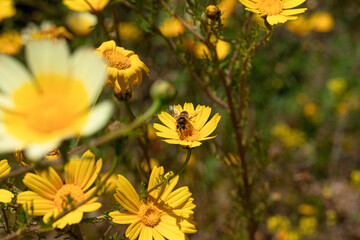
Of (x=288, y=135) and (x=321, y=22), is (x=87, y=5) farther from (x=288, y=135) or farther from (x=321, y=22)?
(x=321, y=22)

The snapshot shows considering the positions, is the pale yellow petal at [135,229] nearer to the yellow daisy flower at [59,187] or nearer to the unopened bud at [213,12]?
the yellow daisy flower at [59,187]

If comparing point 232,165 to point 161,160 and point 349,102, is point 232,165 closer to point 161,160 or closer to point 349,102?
point 161,160

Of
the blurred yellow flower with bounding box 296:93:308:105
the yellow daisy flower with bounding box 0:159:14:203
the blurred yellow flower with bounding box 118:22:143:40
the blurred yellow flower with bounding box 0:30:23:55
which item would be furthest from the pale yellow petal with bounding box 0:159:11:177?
the blurred yellow flower with bounding box 296:93:308:105

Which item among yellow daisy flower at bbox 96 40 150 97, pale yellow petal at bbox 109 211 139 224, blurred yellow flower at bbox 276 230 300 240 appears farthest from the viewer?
blurred yellow flower at bbox 276 230 300 240

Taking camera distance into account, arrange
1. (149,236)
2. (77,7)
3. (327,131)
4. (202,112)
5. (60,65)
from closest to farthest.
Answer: (60,65) → (149,236) → (202,112) → (77,7) → (327,131)

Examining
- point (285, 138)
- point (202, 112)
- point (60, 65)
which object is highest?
point (60, 65)

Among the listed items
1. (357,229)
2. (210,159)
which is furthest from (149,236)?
(357,229)

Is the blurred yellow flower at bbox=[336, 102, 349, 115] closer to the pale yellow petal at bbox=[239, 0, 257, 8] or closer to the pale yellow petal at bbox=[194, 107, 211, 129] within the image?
the pale yellow petal at bbox=[239, 0, 257, 8]

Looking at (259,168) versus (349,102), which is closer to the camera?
(259,168)
